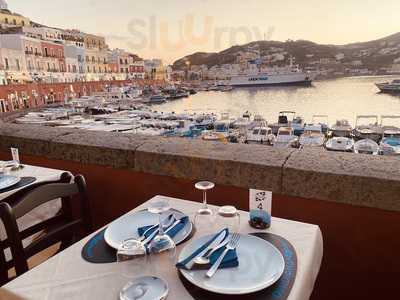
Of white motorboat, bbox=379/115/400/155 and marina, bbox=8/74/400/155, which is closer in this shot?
white motorboat, bbox=379/115/400/155

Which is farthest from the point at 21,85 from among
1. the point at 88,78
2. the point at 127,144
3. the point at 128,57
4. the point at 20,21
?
the point at 127,144

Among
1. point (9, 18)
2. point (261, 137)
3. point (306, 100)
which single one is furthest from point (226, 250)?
point (9, 18)

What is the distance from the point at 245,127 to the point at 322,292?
1435cm

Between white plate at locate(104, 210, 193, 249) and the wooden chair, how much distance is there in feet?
0.98

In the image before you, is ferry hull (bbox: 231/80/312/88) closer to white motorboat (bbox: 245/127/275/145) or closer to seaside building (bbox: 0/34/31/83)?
seaside building (bbox: 0/34/31/83)

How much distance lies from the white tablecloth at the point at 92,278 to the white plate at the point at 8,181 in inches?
31.3

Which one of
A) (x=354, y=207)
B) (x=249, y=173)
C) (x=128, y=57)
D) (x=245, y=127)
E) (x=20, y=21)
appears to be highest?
(x=20, y=21)

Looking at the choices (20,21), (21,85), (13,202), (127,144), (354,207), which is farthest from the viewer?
(20,21)

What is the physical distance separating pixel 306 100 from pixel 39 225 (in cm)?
3269

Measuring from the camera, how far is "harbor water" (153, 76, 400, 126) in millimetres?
23797

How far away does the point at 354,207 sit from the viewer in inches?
48.9

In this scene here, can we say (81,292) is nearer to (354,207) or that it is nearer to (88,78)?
(354,207)

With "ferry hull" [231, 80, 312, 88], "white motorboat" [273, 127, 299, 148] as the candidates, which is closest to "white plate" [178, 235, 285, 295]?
"white motorboat" [273, 127, 299, 148]

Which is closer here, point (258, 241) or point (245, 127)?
point (258, 241)
